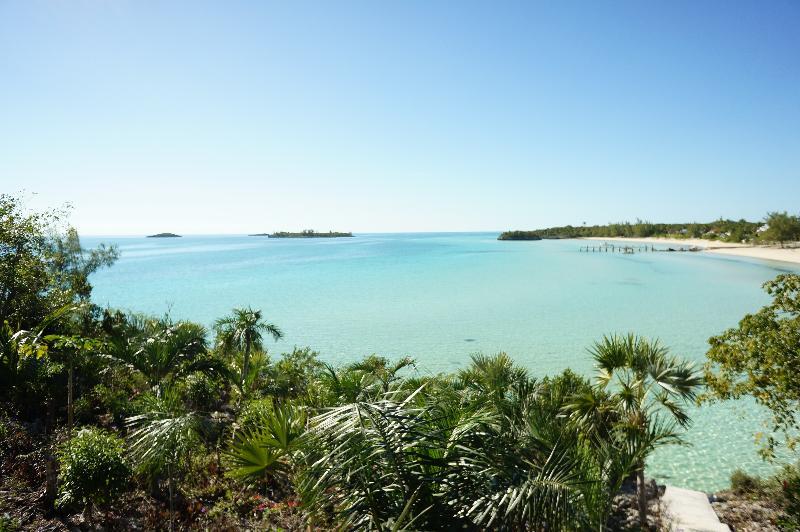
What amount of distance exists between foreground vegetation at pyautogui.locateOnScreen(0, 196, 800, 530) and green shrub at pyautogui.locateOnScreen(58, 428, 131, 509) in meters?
0.02

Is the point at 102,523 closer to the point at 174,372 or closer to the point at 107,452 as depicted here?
the point at 107,452

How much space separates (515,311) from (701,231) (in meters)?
112

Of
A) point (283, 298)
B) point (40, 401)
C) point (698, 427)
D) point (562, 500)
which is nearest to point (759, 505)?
point (698, 427)

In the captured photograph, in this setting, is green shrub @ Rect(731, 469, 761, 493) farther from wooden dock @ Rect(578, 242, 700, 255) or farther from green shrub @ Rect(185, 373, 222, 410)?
wooden dock @ Rect(578, 242, 700, 255)

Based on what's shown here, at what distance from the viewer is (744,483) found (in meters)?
8.24

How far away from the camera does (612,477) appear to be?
4.30 m

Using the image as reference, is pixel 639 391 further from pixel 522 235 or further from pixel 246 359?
pixel 522 235

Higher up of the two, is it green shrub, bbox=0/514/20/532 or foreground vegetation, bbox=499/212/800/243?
foreground vegetation, bbox=499/212/800/243

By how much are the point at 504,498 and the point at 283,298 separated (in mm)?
38652

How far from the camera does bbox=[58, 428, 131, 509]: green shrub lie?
485cm

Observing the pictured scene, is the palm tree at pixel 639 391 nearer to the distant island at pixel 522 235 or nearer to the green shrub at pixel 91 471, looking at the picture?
the green shrub at pixel 91 471

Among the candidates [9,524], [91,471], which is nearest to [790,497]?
[91,471]

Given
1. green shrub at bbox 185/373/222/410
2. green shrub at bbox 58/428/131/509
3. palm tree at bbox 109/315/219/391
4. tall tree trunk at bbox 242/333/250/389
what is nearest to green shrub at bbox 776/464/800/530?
green shrub at bbox 58/428/131/509

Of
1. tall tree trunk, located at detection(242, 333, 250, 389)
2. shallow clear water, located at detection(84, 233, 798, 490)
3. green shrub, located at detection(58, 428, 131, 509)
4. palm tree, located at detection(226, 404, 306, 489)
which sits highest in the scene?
palm tree, located at detection(226, 404, 306, 489)
